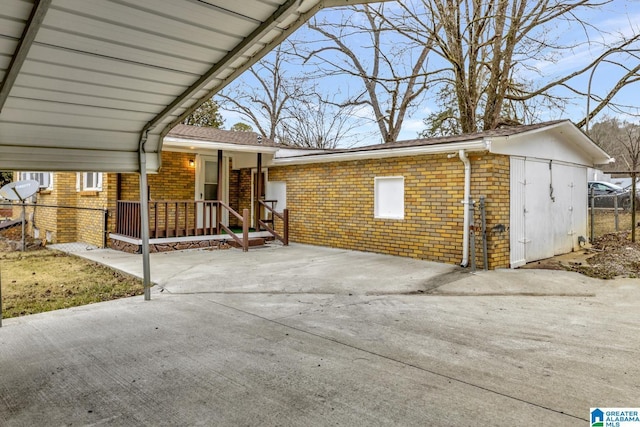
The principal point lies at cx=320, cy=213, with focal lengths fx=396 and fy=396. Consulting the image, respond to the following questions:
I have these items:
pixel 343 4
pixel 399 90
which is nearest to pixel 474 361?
pixel 343 4

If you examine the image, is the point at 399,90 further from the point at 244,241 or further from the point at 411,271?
→ the point at 411,271

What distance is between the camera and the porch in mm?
9797

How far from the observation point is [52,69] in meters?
3.33

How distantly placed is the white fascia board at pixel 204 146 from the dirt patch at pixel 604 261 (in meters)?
7.42

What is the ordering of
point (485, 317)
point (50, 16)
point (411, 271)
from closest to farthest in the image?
1. point (50, 16)
2. point (485, 317)
3. point (411, 271)

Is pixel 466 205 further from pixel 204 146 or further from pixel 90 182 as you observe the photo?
pixel 90 182

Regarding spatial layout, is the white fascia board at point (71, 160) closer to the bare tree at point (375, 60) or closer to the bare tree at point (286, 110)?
the bare tree at point (375, 60)

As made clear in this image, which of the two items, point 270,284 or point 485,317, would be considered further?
point 270,284

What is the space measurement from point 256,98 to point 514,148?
2127cm

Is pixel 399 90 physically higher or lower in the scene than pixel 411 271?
higher

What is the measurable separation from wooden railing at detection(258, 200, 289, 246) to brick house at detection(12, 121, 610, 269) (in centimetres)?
24

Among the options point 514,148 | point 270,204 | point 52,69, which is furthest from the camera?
point 270,204

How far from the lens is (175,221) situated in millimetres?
10055

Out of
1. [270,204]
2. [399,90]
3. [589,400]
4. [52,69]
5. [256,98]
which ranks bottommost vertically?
[589,400]
